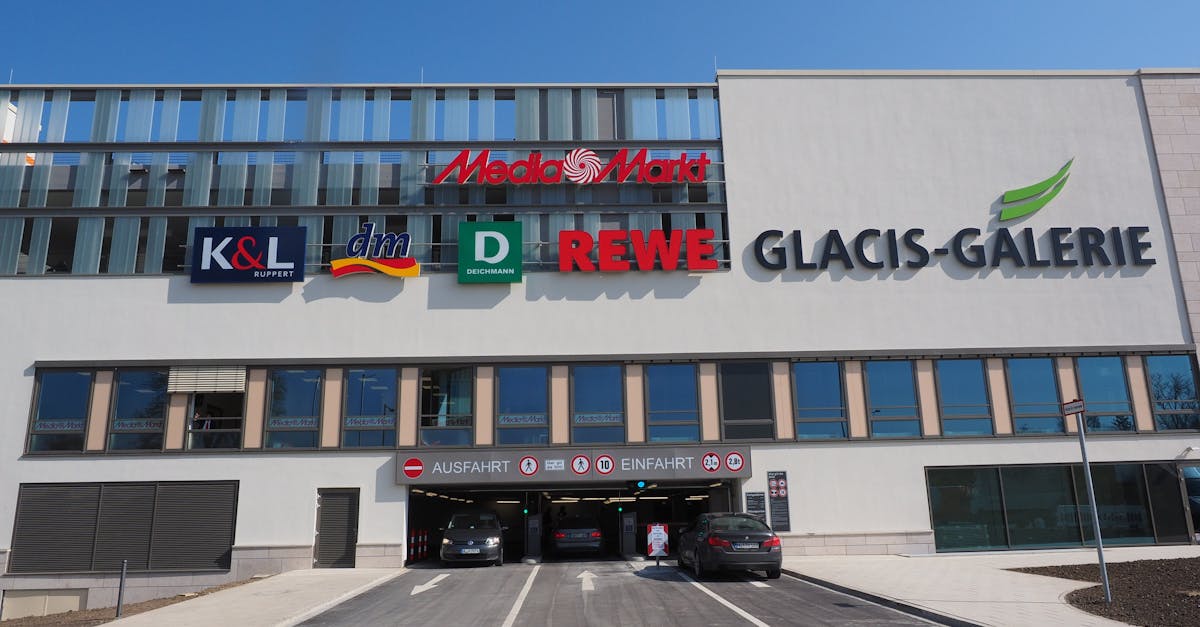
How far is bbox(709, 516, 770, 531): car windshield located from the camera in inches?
675

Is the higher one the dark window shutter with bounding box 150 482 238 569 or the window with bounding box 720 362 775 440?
the window with bounding box 720 362 775 440

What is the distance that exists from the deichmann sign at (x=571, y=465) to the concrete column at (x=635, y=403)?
0.47m

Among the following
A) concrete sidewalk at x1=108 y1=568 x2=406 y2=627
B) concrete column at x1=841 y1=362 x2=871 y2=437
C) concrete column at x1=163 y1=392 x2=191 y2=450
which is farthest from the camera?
concrete column at x1=841 y1=362 x2=871 y2=437

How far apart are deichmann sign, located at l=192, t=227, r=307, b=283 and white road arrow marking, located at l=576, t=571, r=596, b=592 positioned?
11.9 m

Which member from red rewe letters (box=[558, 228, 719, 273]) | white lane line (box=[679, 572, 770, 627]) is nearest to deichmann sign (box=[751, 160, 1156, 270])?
red rewe letters (box=[558, 228, 719, 273])

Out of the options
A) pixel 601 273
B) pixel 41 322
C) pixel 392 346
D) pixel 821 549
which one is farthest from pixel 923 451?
pixel 41 322

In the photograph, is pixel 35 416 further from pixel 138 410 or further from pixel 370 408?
pixel 370 408

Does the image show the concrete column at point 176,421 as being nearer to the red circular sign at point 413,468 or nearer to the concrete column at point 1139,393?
the red circular sign at point 413,468

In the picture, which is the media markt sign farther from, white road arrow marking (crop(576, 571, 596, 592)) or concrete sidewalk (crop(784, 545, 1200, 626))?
concrete sidewalk (crop(784, 545, 1200, 626))

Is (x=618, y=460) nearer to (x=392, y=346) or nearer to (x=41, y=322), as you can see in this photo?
(x=392, y=346)

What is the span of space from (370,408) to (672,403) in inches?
338

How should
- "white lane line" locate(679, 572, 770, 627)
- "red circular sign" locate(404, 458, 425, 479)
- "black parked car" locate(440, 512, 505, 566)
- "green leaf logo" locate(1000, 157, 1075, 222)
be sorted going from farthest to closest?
"green leaf logo" locate(1000, 157, 1075, 222)
"red circular sign" locate(404, 458, 425, 479)
"black parked car" locate(440, 512, 505, 566)
"white lane line" locate(679, 572, 770, 627)

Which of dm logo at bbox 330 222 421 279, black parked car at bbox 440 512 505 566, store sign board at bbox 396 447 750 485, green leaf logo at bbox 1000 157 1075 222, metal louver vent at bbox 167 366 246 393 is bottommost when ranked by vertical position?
black parked car at bbox 440 512 505 566

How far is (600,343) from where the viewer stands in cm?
2394
